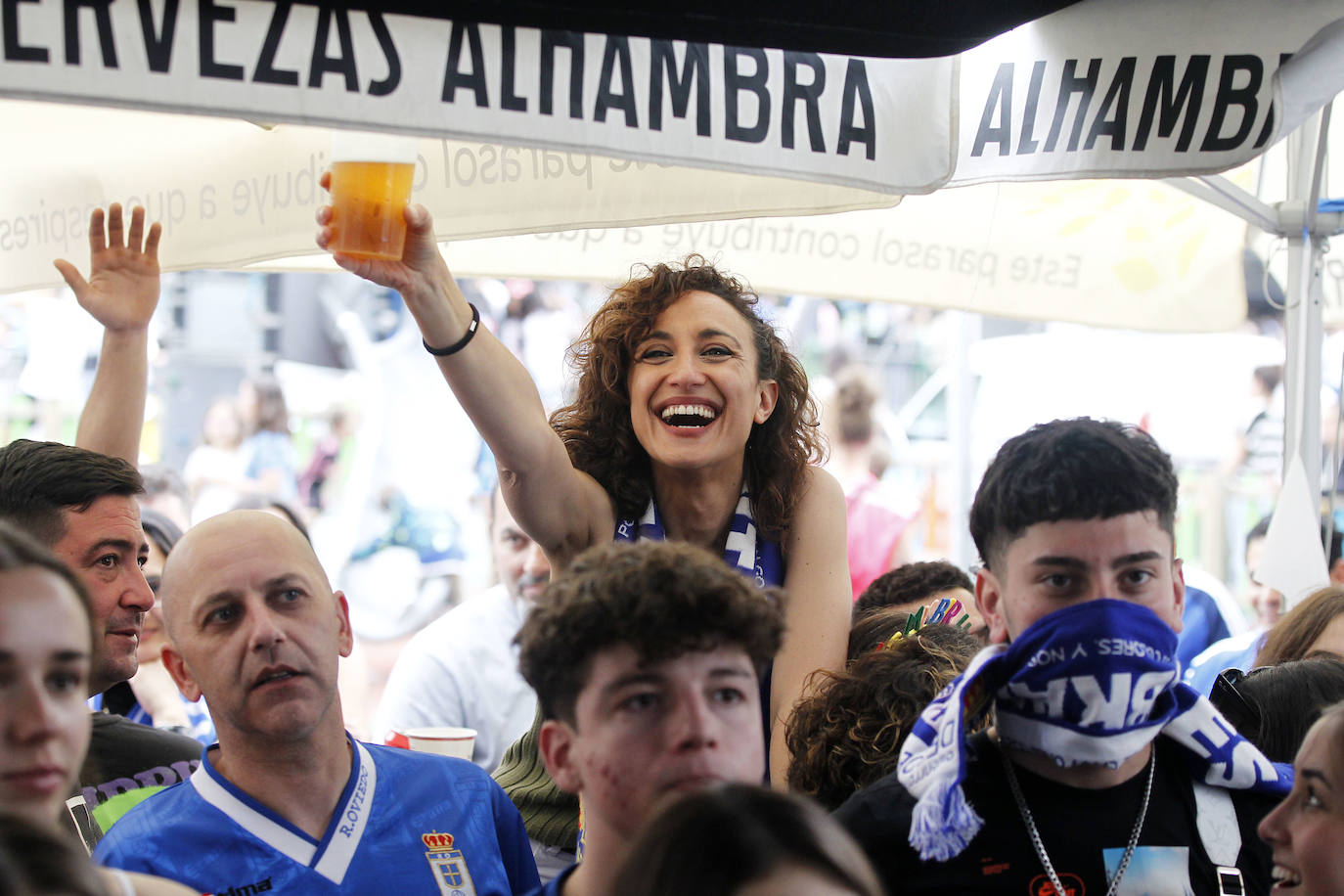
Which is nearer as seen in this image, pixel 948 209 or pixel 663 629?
pixel 663 629

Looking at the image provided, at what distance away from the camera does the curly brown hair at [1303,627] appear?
11.5 feet

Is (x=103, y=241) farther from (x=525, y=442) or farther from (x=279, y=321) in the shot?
(x=279, y=321)

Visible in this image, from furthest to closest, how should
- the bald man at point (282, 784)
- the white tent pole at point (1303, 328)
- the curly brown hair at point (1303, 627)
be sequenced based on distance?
the white tent pole at point (1303, 328) < the curly brown hair at point (1303, 627) < the bald man at point (282, 784)

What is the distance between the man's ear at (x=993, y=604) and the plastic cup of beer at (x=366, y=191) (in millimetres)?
1171

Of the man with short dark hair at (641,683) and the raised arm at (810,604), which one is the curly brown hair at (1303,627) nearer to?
the raised arm at (810,604)

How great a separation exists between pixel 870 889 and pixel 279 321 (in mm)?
14273

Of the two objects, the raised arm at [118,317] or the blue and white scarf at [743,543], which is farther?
the raised arm at [118,317]

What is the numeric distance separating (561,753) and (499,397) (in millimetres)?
889

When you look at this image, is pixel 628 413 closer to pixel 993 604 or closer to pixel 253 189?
pixel 993 604

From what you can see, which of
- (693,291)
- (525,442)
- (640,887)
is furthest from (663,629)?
(693,291)

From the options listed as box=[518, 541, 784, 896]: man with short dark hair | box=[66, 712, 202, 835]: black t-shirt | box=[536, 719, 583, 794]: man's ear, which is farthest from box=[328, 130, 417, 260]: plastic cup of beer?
box=[66, 712, 202, 835]: black t-shirt

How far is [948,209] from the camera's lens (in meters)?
5.24

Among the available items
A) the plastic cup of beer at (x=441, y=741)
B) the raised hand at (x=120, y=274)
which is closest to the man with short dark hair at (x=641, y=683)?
→ the plastic cup of beer at (x=441, y=741)

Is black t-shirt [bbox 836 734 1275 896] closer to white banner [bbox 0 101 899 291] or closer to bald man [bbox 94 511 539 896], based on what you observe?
bald man [bbox 94 511 539 896]
